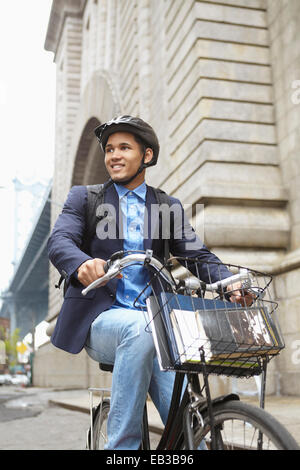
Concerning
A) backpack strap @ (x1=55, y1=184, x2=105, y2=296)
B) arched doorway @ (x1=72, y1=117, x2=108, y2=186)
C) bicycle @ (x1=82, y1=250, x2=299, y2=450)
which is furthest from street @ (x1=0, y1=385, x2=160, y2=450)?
arched doorway @ (x1=72, y1=117, x2=108, y2=186)

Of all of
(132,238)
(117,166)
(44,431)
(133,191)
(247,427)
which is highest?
(117,166)

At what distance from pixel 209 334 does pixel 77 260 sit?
619 mm

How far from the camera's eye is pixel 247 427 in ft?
6.43

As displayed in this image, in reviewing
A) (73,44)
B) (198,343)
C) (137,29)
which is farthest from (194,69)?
(73,44)

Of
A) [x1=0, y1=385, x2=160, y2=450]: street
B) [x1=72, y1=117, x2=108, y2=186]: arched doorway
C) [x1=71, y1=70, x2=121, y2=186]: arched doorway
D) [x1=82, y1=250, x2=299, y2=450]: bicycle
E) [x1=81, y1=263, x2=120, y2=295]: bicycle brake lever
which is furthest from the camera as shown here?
[x1=72, y1=117, x2=108, y2=186]: arched doorway

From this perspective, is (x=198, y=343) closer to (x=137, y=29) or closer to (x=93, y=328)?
(x=93, y=328)

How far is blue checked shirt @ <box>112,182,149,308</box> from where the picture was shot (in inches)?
93.1

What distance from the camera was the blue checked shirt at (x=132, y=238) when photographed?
237 cm

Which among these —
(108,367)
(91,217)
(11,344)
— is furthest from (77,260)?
(11,344)

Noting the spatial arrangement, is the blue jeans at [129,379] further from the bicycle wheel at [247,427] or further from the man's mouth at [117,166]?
the man's mouth at [117,166]

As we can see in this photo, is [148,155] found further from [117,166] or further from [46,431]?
[46,431]

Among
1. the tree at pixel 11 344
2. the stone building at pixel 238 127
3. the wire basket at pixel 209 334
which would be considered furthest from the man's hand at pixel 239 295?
the tree at pixel 11 344

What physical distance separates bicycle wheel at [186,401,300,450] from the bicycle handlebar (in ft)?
1.56

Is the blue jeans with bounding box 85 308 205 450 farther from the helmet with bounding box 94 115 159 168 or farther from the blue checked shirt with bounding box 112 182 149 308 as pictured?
the helmet with bounding box 94 115 159 168
